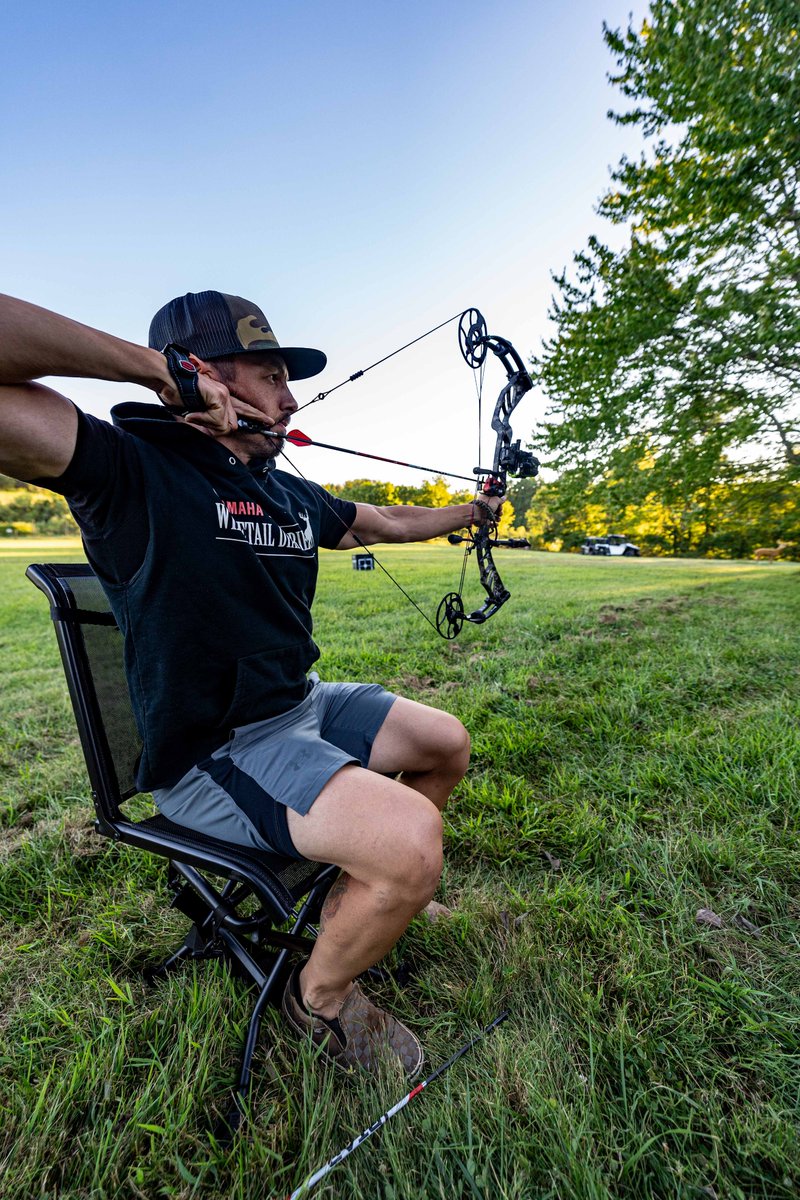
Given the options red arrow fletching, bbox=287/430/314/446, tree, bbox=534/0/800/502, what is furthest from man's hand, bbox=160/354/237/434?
tree, bbox=534/0/800/502

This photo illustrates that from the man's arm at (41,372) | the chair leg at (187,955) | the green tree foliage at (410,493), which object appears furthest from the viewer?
the green tree foliage at (410,493)

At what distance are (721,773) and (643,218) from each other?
862cm

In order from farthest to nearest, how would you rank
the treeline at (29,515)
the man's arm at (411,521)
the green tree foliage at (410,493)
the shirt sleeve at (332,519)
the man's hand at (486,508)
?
the treeline at (29,515) → the green tree foliage at (410,493) → the man's hand at (486,508) → the man's arm at (411,521) → the shirt sleeve at (332,519)

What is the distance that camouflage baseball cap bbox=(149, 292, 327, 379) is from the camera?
182 cm

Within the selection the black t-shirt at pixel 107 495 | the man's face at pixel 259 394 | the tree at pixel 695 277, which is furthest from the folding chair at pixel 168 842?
the tree at pixel 695 277

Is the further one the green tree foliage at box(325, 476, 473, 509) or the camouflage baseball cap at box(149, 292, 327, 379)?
the green tree foliage at box(325, 476, 473, 509)

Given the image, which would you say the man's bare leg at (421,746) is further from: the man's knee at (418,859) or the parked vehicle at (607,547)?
the parked vehicle at (607,547)

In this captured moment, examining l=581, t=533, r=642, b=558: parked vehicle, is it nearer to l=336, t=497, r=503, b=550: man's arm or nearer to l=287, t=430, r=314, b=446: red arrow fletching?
l=336, t=497, r=503, b=550: man's arm

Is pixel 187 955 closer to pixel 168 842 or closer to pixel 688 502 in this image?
pixel 168 842

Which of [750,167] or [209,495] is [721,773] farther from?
[750,167]

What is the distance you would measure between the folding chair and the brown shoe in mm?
114

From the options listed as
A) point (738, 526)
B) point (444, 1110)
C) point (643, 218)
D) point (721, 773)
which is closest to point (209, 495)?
point (444, 1110)

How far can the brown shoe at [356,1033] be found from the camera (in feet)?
4.87

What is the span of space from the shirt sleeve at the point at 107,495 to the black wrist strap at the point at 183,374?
0.68ft
